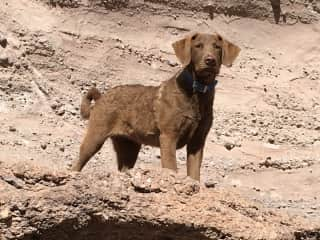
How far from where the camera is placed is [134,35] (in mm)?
9219

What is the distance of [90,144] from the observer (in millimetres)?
6188

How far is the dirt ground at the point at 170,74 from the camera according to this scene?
7.93 m

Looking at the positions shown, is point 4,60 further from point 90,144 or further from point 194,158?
point 194,158

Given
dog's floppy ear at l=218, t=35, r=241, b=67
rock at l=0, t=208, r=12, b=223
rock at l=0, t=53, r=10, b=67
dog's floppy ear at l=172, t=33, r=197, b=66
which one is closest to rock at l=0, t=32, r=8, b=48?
rock at l=0, t=53, r=10, b=67

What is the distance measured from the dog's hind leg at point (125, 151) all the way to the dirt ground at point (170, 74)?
1053 millimetres

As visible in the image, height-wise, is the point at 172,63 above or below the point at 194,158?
below

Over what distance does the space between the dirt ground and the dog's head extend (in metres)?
1.91

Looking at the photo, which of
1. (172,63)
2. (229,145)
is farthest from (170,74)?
(229,145)

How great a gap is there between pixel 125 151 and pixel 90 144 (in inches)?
13.6

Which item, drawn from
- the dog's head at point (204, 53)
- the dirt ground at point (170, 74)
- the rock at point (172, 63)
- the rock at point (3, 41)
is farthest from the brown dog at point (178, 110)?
the rock at point (172, 63)

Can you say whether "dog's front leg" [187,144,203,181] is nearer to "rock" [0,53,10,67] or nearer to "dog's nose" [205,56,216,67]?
"dog's nose" [205,56,216,67]

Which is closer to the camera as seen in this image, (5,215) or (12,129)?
(5,215)

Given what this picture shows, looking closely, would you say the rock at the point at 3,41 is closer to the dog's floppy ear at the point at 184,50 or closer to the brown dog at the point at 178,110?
the brown dog at the point at 178,110

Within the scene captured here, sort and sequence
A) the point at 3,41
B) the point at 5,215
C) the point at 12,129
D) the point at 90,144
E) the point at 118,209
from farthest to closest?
the point at 3,41 < the point at 12,129 < the point at 90,144 < the point at 118,209 < the point at 5,215
